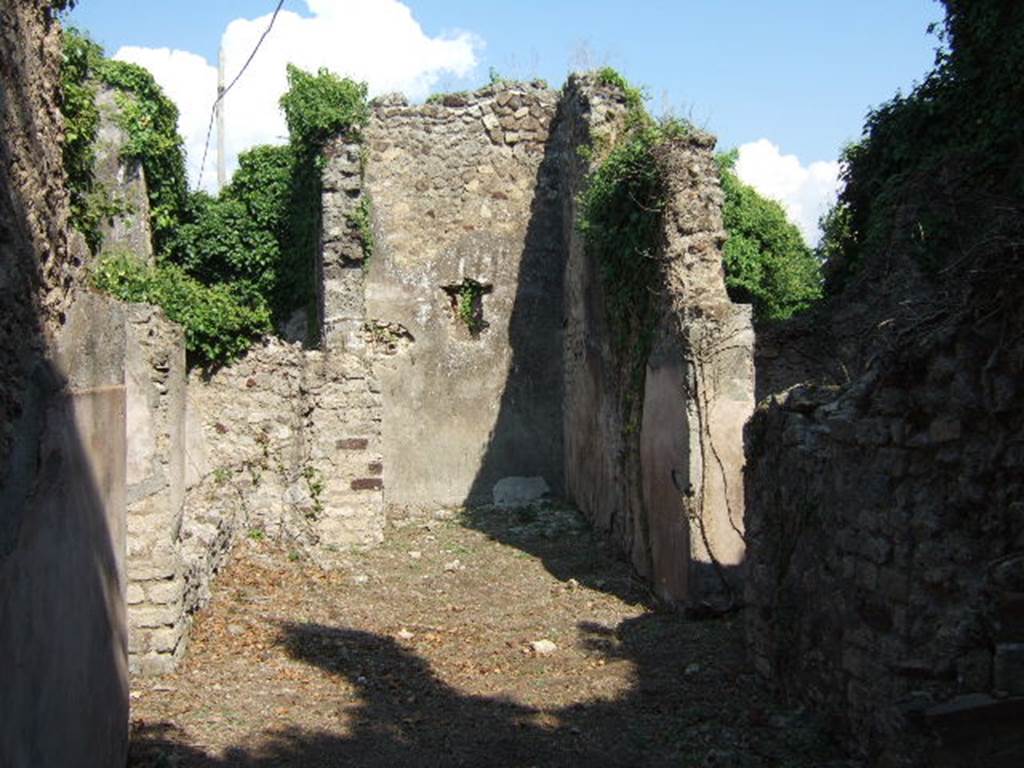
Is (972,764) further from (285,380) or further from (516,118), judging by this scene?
(516,118)

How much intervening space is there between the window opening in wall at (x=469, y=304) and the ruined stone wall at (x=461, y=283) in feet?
0.08

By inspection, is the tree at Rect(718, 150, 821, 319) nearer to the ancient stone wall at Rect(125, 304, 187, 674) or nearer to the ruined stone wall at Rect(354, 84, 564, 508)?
the ruined stone wall at Rect(354, 84, 564, 508)

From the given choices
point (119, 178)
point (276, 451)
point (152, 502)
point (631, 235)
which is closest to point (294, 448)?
point (276, 451)

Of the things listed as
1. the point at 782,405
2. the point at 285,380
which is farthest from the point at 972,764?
the point at 285,380

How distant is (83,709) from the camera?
349 cm

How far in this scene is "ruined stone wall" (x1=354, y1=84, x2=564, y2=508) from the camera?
42.8ft

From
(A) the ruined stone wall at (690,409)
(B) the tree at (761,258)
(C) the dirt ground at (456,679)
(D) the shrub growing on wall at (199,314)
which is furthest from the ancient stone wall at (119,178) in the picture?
(B) the tree at (761,258)

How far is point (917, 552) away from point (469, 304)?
967cm

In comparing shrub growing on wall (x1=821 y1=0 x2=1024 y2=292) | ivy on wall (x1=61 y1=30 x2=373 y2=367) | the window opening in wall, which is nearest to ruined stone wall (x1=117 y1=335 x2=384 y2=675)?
ivy on wall (x1=61 y1=30 x2=373 y2=367)

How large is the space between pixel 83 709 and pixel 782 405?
3959 millimetres

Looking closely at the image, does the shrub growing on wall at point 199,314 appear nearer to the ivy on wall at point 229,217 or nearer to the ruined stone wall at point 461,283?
the ivy on wall at point 229,217

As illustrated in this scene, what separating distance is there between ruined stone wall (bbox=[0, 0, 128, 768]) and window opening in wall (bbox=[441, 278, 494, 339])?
30.3 feet

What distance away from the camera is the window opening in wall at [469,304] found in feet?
43.7

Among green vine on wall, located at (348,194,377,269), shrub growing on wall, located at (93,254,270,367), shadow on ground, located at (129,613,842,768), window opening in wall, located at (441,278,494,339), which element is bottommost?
shadow on ground, located at (129,613,842,768)
